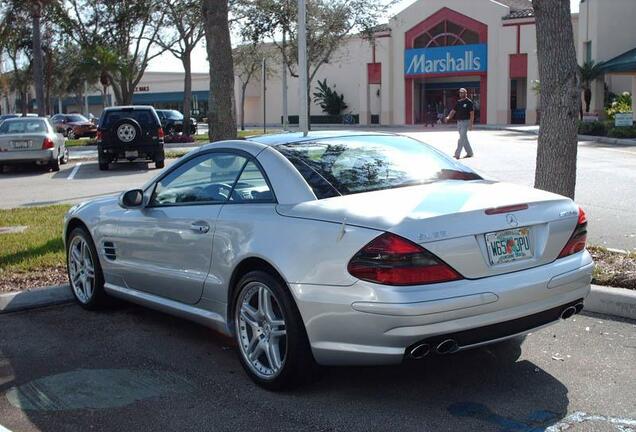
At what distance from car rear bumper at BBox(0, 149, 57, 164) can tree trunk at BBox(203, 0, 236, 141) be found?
411 inches

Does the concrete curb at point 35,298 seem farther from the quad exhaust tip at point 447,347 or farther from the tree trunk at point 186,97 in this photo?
the tree trunk at point 186,97

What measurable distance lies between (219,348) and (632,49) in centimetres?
3748

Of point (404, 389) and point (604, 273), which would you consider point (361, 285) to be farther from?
point (604, 273)

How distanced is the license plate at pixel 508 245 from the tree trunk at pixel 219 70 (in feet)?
21.9

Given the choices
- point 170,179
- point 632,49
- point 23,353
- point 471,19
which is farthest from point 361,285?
point 471,19

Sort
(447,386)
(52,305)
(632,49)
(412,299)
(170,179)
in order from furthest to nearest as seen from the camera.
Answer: (632,49)
(52,305)
(170,179)
(447,386)
(412,299)

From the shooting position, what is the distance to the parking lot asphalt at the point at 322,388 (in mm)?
4211

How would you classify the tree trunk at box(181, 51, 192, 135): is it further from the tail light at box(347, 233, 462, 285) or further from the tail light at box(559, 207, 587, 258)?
the tail light at box(347, 233, 462, 285)

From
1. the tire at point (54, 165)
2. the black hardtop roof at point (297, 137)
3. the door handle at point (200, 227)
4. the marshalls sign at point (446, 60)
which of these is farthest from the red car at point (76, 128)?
the door handle at point (200, 227)

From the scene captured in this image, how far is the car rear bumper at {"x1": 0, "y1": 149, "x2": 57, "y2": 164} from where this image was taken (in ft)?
63.7

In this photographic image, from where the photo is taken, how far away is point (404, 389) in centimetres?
465

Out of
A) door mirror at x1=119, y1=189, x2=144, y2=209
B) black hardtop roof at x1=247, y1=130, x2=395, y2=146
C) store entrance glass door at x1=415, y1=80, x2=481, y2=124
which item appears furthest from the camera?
store entrance glass door at x1=415, y1=80, x2=481, y2=124

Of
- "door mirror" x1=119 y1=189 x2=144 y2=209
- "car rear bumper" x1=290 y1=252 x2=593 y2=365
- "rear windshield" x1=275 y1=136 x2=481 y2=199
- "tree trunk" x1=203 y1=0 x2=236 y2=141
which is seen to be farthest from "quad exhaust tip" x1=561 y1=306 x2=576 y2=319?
"tree trunk" x1=203 y1=0 x2=236 y2=141

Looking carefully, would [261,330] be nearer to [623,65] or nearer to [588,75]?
[623,65]
